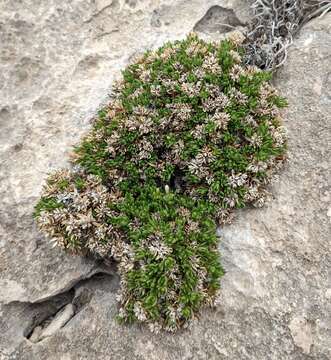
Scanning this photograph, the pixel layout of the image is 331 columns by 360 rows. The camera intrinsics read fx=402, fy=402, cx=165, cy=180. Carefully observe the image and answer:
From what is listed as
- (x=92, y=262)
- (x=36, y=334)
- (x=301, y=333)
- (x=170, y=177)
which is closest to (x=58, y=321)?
(x=36, y=334)

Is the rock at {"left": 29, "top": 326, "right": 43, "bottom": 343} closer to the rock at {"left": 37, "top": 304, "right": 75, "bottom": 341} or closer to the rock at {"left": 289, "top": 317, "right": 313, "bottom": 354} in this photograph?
the rock at {"left": 37, "top": 304, "right": 75, "bottom": 341}

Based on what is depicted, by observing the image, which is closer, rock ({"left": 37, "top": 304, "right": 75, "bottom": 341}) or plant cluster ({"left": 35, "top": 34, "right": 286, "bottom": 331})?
plant cluster ({"left": 35, "top": 34, "right": 286, "bottom": 331})

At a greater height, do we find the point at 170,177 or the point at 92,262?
the point at 170,177

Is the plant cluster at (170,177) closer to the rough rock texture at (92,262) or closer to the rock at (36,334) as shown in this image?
the rough rock texture at (92,262)

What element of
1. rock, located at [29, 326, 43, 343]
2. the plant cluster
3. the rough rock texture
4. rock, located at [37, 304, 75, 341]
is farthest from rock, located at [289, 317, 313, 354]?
rock, located at [29, 326, 43, 343]

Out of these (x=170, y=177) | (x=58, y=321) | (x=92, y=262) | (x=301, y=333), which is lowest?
(x=301, y=333)

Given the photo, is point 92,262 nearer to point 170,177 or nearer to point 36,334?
point 36,334

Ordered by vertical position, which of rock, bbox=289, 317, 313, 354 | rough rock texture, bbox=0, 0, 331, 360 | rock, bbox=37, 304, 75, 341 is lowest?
rock, bbox=289, 317, 313, 354
